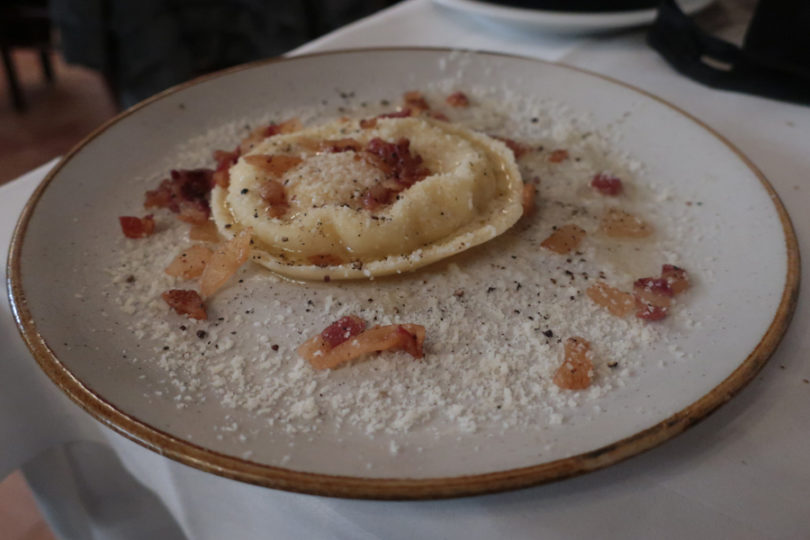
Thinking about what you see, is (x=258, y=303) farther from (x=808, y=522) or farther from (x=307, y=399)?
(x=808, y=522)

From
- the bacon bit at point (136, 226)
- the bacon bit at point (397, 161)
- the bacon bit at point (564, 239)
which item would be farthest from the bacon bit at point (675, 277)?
the bacon bit at point (136, 226)

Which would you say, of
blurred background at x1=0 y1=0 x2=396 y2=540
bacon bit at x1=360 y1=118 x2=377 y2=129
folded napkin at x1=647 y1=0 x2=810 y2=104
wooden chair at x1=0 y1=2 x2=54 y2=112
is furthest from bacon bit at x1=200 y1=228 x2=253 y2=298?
wooden chair at x1=0 y1=2 x2=54 y2=112

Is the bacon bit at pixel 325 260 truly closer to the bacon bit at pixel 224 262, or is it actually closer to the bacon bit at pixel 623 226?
the bacon bit at pixel 224 262

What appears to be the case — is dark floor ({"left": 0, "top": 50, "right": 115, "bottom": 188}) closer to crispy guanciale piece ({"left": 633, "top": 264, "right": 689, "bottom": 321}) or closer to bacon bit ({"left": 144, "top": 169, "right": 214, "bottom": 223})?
bacon bit ({"left": 144, "top": 169, "right": 214, "bottom": 223})

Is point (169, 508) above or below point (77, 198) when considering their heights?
below

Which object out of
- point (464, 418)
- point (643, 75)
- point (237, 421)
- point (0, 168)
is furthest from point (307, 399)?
point (0, 168)

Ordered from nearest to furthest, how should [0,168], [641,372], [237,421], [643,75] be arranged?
1. [237,421]
2. [641,372]
3. [643,75]
4. [0,168]
